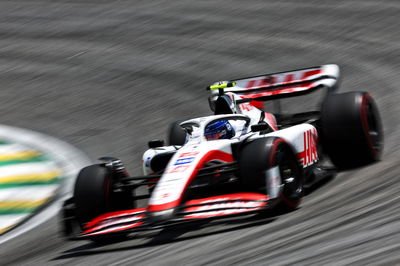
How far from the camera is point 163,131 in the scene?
38.7ft

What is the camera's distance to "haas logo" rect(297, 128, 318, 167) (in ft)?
25.9

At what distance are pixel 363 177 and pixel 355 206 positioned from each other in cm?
131

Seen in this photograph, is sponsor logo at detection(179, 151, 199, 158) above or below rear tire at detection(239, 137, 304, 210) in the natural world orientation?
above

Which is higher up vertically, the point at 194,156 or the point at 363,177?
the point at 194,156

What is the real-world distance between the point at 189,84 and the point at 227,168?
645 cm

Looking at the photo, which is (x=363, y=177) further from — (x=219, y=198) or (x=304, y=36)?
(x=304, y=36)

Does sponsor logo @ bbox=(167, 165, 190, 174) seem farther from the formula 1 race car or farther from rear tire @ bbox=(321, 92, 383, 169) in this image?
rear tire @ bbox=(321, 92, 383, 169)

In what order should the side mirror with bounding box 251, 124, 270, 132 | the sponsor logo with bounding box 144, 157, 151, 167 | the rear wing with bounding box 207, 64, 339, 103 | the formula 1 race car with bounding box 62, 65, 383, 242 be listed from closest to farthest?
1. the formula 1 race car with bounding box 62, 65, 383, 242
2. the side mirror with bounding box 251, 124, 270, 132
3. the sponsor logo with bounding box 144, 157, 151, 167
4. the rear wing with bounding box 207, 64, 339, 103

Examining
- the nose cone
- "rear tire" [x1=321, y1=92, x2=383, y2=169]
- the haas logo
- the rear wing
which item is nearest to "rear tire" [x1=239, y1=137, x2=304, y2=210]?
the haas logo

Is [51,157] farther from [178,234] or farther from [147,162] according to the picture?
[178,234]

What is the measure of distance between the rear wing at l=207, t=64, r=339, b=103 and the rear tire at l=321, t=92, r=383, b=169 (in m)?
0.90

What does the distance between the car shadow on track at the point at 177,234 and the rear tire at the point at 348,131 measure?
5.47 ft

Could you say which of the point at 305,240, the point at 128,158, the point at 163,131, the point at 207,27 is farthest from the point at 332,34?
the point at 305,240

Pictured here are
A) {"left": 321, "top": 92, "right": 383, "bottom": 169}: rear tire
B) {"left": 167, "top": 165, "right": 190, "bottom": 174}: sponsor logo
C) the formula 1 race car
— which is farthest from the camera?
{"left": 321, "top": 92, "right": 383, "bottom": 169}: rear tire
